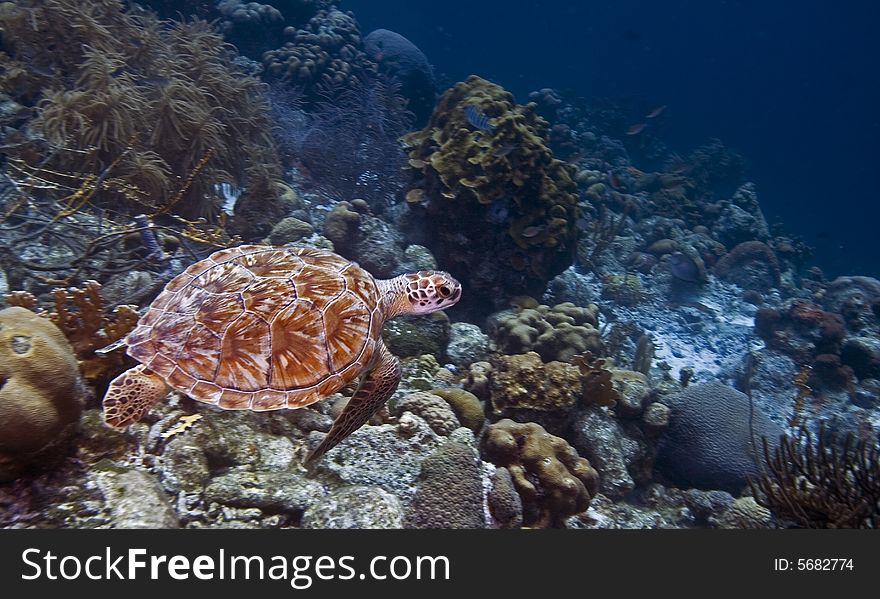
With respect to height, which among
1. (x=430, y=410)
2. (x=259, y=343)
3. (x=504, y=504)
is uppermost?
(x=259, y=343)

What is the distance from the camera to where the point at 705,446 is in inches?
215

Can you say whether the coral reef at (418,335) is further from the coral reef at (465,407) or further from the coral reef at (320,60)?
the coral reef at (320,60)

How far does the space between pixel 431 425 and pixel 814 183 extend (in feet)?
262

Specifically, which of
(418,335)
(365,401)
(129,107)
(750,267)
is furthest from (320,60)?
(750,267)

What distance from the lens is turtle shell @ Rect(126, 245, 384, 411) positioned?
2.94 metres

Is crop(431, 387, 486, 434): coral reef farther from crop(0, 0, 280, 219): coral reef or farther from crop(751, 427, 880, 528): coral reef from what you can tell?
crop(0, 0, 280, 219): coral reef

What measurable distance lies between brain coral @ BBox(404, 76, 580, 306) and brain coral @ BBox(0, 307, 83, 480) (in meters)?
5.44

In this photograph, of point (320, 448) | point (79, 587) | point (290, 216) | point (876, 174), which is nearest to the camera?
point (79, 587)

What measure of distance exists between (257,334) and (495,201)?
15.7ft

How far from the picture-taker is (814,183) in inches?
2378

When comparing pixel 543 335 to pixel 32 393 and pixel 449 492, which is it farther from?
pixel 32 393

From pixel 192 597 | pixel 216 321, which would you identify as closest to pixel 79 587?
pixel 192 597

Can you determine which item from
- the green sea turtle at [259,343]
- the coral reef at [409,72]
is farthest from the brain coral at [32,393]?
the coral reef at [409,72]

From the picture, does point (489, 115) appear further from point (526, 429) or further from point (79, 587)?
point (79, 587)
